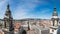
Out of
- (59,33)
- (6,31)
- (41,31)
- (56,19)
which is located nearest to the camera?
(59,33)

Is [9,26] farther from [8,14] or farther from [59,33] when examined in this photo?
[59,33]

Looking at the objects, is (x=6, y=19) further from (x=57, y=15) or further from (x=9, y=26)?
(x=57, y=15)

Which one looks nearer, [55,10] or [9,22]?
[9,22]

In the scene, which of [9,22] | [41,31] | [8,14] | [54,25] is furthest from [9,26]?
[41,31]

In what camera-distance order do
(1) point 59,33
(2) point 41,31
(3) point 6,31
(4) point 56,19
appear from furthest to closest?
(2) point 41,31 < (4) point 56,19 < (3) point 6,31 < (1) point 59,33

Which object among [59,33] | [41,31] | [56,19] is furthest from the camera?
[41,31]

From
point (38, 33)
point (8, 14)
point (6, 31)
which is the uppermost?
point (8, 14)

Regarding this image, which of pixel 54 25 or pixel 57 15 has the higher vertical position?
pixel 57 15

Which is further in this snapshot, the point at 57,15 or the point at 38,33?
the point at 38,33

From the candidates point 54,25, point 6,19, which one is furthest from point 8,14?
point 54,25
